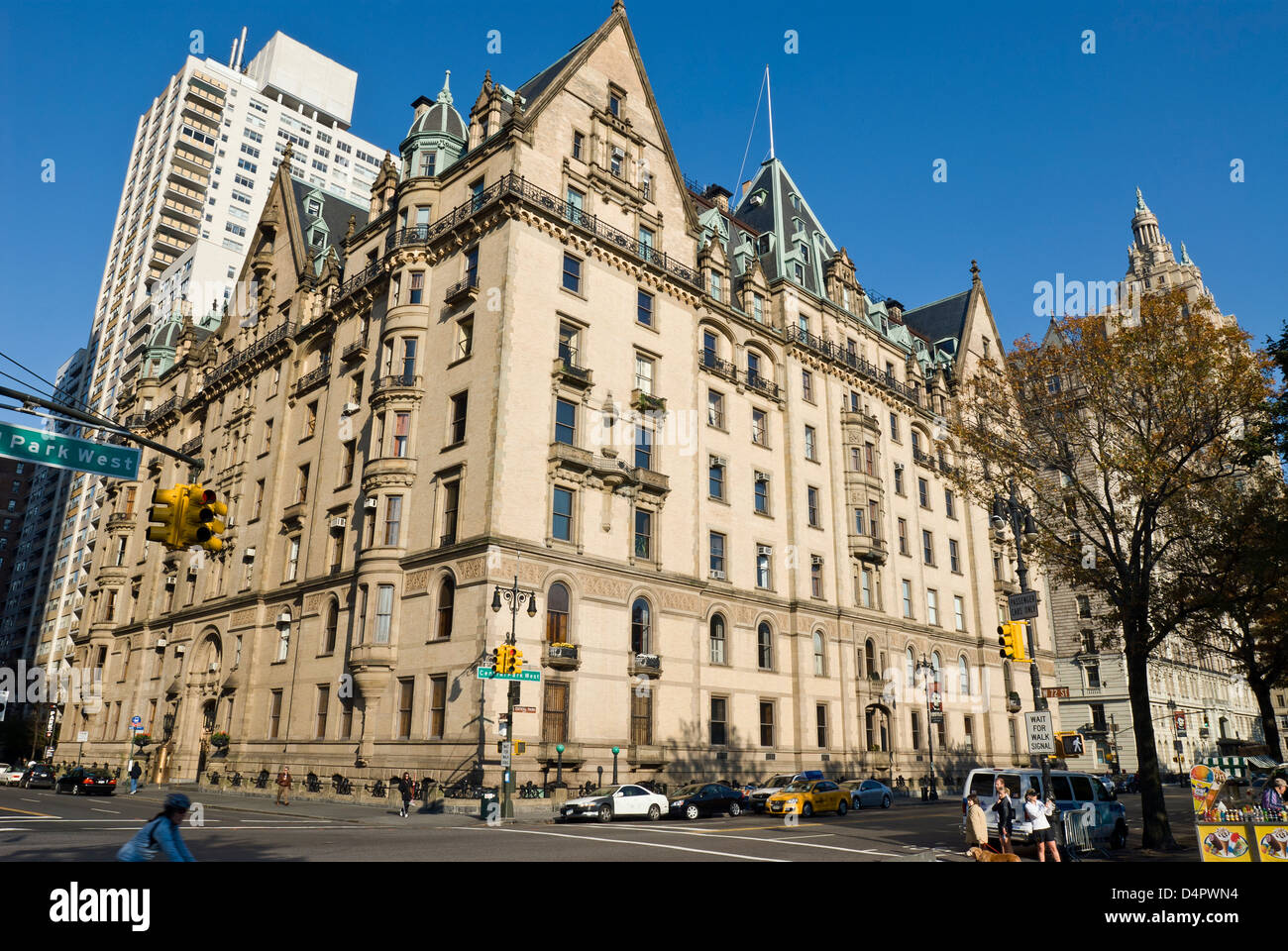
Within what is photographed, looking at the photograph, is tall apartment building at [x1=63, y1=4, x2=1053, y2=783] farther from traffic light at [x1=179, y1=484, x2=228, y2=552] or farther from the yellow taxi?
traffic light at [x1=179, y1=484, x2=228, y2=552]

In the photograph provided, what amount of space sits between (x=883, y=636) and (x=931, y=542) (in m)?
10.4

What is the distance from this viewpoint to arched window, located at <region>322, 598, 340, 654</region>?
137 ft

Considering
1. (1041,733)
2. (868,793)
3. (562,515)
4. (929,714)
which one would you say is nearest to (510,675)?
(562,515)

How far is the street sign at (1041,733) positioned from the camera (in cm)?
1894

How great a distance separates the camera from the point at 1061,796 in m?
21.7

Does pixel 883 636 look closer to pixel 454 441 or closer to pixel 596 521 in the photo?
pixel 596 521

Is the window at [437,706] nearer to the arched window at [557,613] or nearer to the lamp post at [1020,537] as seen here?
the arched window at [557,613]

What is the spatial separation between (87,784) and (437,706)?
Result: 852 inches

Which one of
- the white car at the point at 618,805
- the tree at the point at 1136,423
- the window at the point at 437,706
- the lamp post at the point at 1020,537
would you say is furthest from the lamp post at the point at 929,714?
the window at the point at 437,706

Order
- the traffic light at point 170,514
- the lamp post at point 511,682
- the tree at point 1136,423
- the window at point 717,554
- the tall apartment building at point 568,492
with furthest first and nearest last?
the window at point 717,554 → the tall apartment building at point 568,492 → the lamp post at point 511,682 → the tree at point 1136,423 → the traffic light at point 170,514

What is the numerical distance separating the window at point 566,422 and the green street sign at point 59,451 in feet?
79.8

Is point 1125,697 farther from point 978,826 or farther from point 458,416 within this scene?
point 978,826

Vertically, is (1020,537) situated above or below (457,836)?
above
